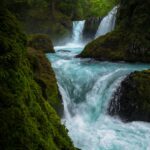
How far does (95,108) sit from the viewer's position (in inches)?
420

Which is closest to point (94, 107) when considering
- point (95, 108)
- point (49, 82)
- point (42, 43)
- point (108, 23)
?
point (95, 108)

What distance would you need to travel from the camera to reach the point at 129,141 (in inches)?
329

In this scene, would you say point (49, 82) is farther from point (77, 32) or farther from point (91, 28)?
point (77, 32)

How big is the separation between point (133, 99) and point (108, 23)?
1515 centimetres

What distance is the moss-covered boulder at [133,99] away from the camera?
991 cm

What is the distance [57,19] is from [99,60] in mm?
16837

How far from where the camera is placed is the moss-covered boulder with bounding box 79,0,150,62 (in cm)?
1545

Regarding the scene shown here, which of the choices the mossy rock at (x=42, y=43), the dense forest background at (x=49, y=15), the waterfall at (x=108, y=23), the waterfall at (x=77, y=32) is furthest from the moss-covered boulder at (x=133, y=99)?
the dense forest background at (x=49, y=15)

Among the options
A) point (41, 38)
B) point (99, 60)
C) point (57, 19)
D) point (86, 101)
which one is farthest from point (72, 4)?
point (86, 101)

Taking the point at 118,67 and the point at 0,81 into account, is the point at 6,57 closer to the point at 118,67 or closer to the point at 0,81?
the point at 0,81

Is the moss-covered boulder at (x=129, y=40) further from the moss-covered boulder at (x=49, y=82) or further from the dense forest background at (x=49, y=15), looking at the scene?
the dense forest background at (x=49, y=15)

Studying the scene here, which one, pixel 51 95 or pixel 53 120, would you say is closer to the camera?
pixel 53 120

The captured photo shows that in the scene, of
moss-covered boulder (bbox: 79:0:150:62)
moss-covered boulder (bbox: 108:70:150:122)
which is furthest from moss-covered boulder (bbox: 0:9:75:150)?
moss-covered boulder (bbox: 79:0:150:62)

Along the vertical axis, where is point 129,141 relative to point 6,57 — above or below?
below
